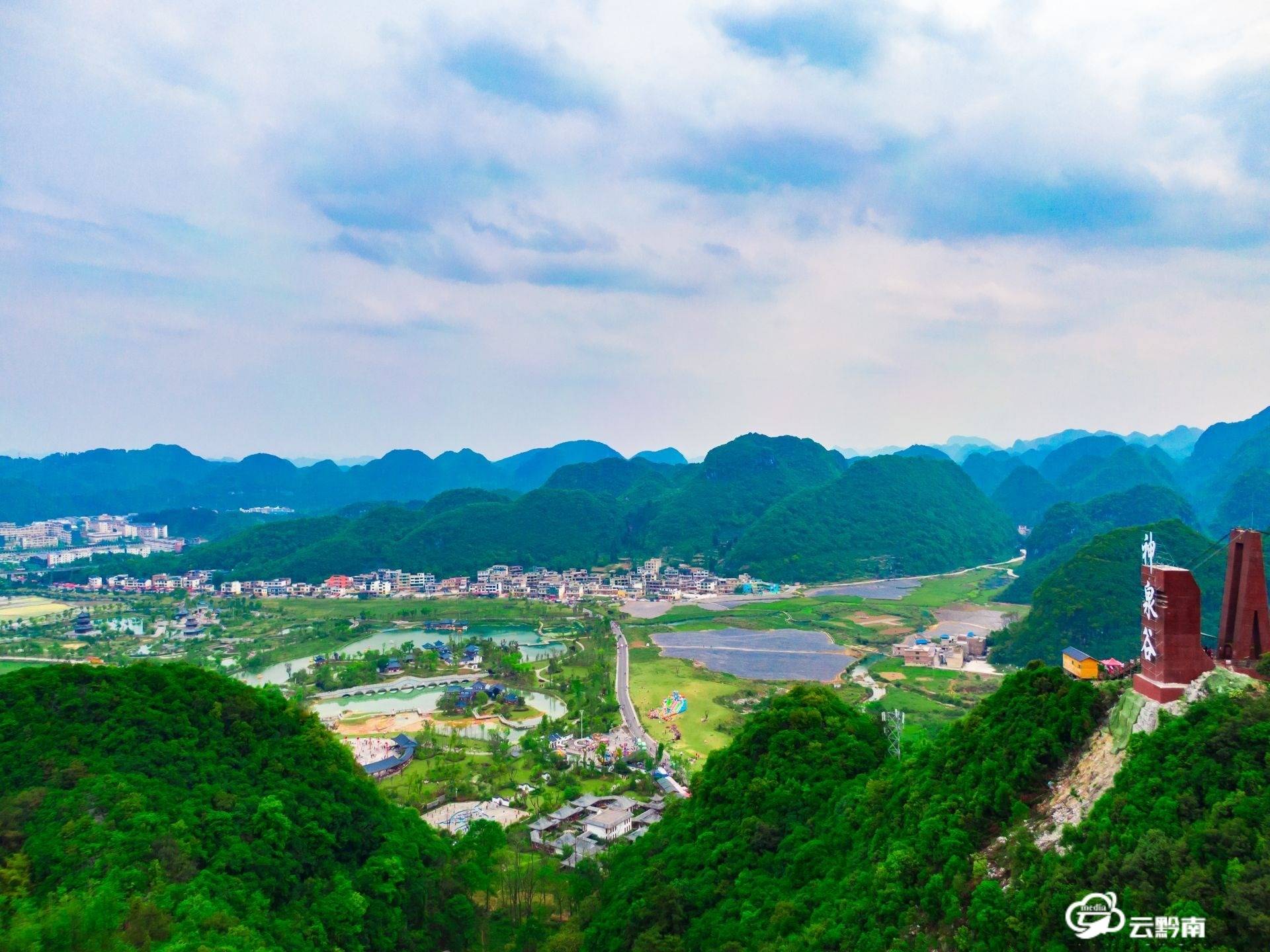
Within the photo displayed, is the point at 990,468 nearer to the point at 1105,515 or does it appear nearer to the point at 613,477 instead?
the point at 613,477

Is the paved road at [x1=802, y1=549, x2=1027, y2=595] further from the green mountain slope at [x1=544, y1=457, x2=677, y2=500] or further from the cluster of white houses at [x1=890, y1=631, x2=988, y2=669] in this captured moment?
the green mountain slope at [x1=544, y1=457, x2=677, y2=500]

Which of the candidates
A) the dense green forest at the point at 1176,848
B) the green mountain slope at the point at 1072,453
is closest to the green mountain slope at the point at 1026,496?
the green mountain slope at the point at 1072,453

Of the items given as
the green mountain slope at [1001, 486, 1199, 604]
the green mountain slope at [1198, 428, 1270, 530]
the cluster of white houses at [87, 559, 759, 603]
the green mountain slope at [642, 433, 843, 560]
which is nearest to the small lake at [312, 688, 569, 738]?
the cluster of white houses at [87, 559, 759, 603]

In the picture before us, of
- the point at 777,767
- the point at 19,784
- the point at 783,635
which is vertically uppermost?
the point at 19,784

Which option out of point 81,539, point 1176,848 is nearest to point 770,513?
point 1176,848

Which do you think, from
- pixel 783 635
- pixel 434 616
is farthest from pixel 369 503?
pixel 783 635

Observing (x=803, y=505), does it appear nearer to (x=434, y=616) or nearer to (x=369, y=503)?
(x=434, y=616)
